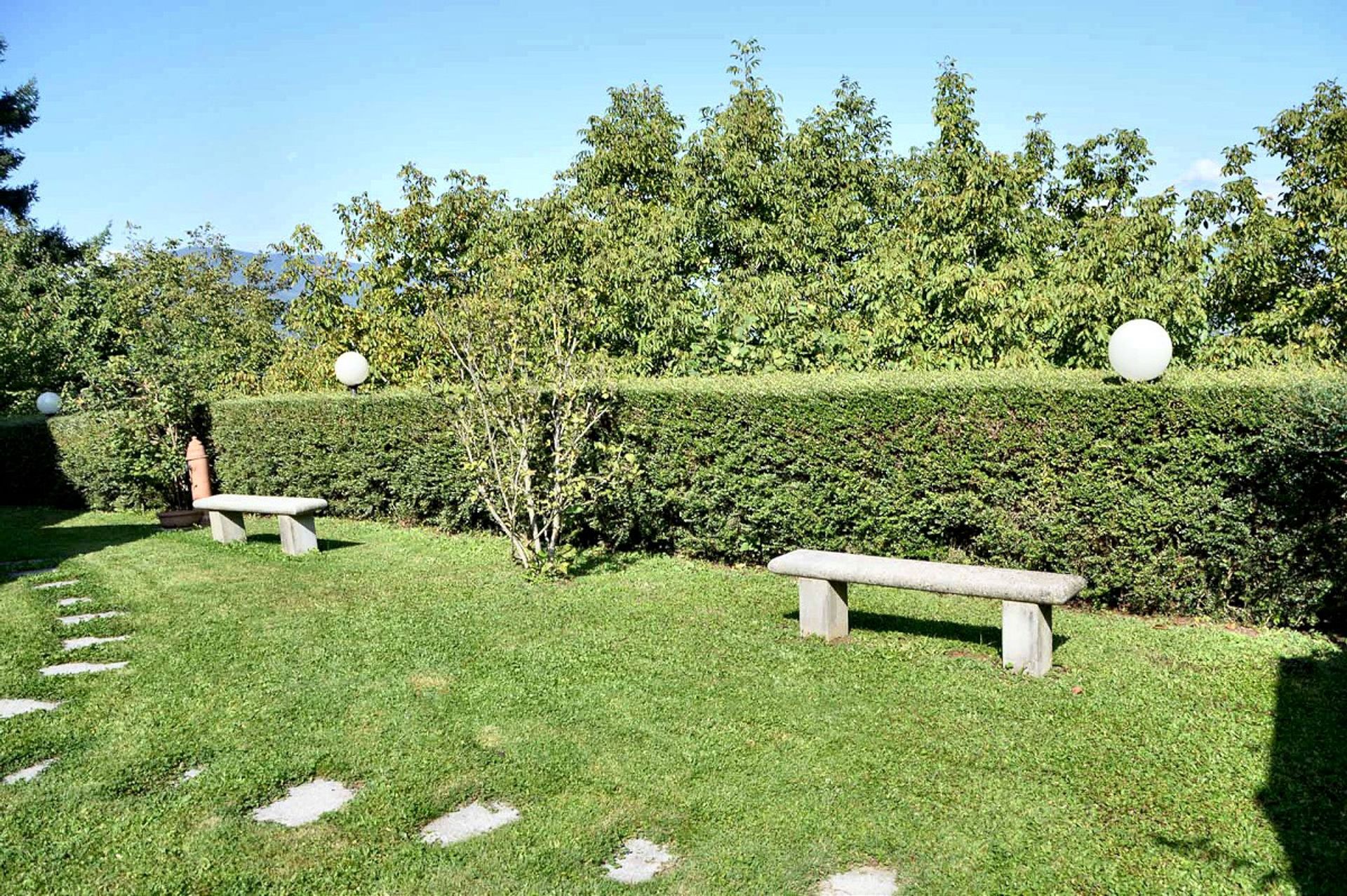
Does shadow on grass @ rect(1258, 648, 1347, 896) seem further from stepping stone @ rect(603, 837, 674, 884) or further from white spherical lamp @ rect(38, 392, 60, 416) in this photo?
white spherical lamp @ rect(38, 392, 60, 416)

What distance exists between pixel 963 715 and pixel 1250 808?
1219 millimetres

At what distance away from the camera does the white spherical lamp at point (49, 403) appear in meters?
15.5

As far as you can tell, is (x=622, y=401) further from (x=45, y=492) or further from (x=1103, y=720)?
(x=45, y=492)

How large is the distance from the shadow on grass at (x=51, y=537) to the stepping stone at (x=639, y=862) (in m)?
7.88

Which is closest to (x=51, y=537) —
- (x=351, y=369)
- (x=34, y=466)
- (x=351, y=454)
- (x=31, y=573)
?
(x=31, y=573)

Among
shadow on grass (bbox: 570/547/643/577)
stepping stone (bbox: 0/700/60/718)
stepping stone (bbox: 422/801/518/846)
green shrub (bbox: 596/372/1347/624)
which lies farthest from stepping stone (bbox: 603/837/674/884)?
shadow on grass (bbox: 570/547/643/577)

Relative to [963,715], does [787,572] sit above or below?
above

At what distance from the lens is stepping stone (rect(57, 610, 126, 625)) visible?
6.55m

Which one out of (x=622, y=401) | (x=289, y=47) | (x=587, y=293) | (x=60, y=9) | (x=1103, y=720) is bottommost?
(x=1103, y=720)

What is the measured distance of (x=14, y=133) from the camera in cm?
2519

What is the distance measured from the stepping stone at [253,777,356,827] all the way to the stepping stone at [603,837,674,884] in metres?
1.19

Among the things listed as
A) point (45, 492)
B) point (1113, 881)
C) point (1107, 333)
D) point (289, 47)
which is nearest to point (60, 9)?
point (289, 47)

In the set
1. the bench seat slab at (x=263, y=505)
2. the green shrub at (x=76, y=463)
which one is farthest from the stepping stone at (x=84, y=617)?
the green shrub at (x=76, y=463)

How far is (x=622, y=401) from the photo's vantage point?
8406mm
